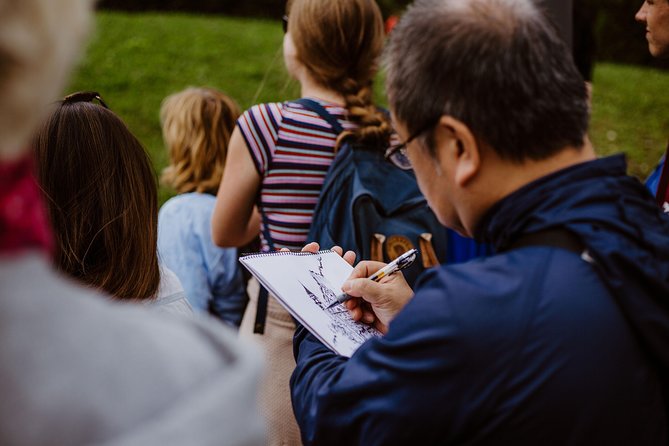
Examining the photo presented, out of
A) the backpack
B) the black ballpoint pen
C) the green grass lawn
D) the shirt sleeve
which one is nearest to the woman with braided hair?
the shirt sleeve

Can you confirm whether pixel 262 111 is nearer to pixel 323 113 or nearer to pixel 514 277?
pixel 323 113

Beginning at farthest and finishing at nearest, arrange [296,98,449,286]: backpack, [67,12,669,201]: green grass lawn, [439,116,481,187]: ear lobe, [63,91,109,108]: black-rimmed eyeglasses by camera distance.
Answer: [67,12,669,201]: green grass lawn
[296,98,449,286]: backpack
[63,91,109,108]: black-rimmed eyeglasses
[439,116,481,187]: ear lobe

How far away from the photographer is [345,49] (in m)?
2.76

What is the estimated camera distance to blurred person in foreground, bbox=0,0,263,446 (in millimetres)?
693

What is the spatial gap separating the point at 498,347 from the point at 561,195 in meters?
0.30

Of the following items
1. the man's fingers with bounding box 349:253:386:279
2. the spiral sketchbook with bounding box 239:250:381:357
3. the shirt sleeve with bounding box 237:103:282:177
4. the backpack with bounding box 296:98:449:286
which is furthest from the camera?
the shirt sleeve with bounding box 237:103:282:177

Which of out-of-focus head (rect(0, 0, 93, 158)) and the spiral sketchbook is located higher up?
out-of-focus head (rect(0, 0, 93, 158))

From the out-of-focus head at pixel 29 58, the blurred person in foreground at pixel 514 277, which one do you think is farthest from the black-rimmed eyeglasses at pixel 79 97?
the out-of-focus head at pixel 29 58

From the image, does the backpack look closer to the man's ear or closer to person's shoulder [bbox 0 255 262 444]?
the man's ear

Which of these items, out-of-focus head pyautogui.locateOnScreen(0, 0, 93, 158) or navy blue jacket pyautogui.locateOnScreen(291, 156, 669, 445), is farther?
navy blue jacket pyautogui.locateOnScreen(291, 156, 669, 445)

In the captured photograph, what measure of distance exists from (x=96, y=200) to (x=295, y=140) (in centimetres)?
87

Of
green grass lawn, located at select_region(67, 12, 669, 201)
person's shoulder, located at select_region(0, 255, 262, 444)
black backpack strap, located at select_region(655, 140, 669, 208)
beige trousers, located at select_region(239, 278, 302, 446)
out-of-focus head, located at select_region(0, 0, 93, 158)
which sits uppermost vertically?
out-of-focus head, located at select_region(0, 0, 93, 158)

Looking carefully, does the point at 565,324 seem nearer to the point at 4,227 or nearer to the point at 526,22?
the point at 526,22

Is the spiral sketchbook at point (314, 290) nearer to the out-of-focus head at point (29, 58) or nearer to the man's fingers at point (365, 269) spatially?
the man's fingers at point (365, 269)
